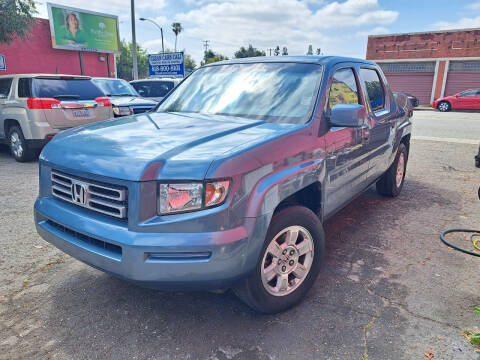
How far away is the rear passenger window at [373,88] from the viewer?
154 inches

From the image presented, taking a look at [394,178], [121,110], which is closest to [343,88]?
[394,178]

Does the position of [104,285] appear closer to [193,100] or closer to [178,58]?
[193,100]

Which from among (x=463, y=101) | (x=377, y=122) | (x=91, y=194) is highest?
(x=377, y=122)

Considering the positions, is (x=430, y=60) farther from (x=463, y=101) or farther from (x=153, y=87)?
(x=153, y=87)

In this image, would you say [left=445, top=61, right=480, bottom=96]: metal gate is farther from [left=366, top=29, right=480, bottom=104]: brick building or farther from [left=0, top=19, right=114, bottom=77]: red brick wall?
[left=0, top=19, right=114, bottom=77]: red brick wall

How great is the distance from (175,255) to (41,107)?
20.5ft

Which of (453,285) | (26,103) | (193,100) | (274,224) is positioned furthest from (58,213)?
(26,103)

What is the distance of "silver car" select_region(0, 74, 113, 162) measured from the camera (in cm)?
694

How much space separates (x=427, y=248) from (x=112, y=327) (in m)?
2.97

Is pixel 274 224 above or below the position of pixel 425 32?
below

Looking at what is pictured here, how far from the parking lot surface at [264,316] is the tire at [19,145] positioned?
3.80 m

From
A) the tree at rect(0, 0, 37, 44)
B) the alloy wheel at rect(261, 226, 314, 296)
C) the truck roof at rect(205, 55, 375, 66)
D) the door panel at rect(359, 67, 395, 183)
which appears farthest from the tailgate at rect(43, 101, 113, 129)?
the tree at rect(0, 0, 37, 44)

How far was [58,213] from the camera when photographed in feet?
7.86

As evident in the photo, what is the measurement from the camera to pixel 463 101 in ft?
72.1
